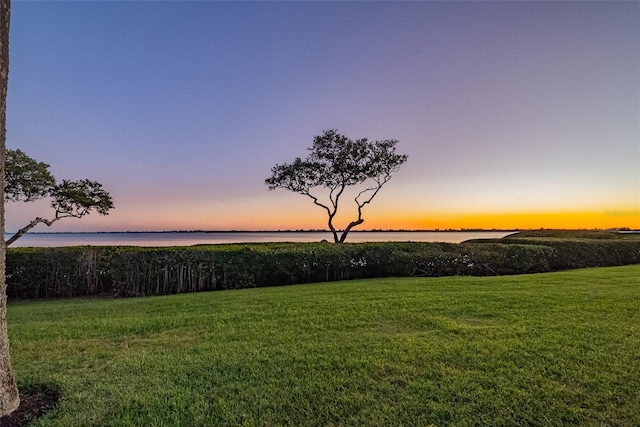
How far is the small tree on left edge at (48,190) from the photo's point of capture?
12234mm

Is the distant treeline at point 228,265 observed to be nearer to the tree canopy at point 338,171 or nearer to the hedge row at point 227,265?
the hedge row at point 227,265

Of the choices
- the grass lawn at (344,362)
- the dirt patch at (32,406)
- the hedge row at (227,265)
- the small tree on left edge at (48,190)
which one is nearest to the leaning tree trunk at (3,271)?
the dirt patch at (32,406)

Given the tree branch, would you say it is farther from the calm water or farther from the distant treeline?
the calm water

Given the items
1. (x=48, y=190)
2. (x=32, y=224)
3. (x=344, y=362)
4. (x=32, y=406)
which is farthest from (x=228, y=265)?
(x=48, y=190)

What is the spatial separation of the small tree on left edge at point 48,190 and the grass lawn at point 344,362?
358 inches

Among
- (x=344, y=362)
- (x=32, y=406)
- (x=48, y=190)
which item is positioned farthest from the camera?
(x=48, y=190)

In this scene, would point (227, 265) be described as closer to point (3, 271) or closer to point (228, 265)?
point (228, 265)

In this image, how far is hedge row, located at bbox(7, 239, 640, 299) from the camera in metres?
8.95

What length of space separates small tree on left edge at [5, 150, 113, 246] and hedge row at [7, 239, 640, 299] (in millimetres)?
4248

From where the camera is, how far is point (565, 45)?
9.68m

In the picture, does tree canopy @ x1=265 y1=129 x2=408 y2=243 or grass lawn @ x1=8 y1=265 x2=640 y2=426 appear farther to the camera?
tree canopy @ x1=265 y1=129 x2=408 y2=243

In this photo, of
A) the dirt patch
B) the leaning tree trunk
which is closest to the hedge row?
the dirt patch

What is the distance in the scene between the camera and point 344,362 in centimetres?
340

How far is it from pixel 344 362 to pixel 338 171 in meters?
15.7
